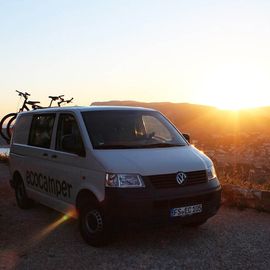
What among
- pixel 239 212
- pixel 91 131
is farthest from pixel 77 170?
pixel 239 212

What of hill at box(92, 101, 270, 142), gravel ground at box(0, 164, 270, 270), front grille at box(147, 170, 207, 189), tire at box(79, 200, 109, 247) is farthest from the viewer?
Result: hill at box(92, 101, 270, 142)

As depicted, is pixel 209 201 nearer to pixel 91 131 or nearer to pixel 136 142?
pixel 136 142

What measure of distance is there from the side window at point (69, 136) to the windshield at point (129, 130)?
20 centimetres

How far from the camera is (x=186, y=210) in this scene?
6012 millimetres

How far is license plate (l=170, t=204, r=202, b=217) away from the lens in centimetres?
592

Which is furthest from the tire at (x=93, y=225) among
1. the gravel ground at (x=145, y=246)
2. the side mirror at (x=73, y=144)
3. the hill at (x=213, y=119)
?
the hill at (x=213, y=119)

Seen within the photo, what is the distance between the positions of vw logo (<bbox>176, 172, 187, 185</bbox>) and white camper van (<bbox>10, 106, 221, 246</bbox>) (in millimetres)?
13

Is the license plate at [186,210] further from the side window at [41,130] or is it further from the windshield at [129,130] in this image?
the side window at [41,130]

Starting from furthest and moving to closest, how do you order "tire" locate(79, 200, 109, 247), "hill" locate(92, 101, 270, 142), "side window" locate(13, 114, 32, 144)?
"hill" locate(92, 101, 270, 142), "side window" locate(13, 114, 32, 144), "tire" locate(79, 200, 109, 247)

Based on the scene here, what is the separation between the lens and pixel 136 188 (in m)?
5.79

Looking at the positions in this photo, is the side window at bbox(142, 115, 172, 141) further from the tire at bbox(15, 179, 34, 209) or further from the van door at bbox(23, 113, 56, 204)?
the tire at bbox(15, 179, 34, 209)

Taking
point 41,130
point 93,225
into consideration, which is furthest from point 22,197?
point 93,225

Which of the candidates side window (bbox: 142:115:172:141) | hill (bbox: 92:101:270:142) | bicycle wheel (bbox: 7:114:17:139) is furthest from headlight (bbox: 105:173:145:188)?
hill (bbox: 92:101:270:142)

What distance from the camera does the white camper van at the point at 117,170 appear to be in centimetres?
582
